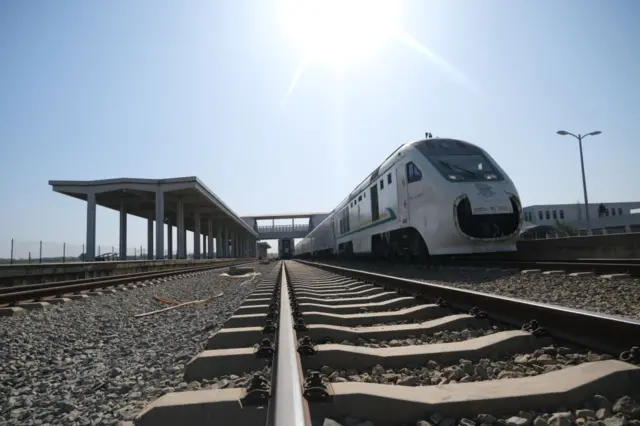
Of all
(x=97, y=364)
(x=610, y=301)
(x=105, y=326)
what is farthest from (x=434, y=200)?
(x=97, y=364)

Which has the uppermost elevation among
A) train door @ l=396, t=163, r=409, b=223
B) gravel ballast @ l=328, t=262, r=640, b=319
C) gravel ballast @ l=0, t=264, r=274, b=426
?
train door @ l=396, t=163, r=409, b=223

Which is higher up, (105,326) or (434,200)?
(434,200)

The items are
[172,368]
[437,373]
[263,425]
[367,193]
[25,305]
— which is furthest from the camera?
[367,193]

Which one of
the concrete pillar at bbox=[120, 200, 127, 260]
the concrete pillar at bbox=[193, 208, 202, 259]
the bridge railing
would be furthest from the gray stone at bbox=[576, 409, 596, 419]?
the bridge railing

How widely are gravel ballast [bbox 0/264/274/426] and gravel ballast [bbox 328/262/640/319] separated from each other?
399cm

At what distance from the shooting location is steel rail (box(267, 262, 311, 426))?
1513 millimetres

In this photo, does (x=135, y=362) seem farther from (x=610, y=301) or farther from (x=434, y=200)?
(x=434, y=200)

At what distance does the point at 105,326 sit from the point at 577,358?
16.5ft

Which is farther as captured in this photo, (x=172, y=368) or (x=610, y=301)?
→ (x=610, y=301)

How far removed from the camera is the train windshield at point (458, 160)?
31.6 feet

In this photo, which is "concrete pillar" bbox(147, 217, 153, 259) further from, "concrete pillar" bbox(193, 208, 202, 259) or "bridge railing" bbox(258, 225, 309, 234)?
"bridge railing" bbox(258, 225, 309, 234)

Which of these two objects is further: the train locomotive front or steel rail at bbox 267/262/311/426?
the train locomotive front

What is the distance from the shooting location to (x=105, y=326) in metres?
5.03

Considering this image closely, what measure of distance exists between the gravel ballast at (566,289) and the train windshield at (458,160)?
242 centimetres
